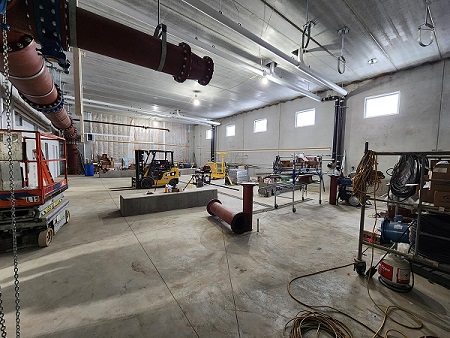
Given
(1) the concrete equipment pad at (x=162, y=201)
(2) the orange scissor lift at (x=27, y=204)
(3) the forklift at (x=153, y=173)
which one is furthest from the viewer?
(3) the forklift at (x=153, y=173)

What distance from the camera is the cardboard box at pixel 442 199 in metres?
2.02

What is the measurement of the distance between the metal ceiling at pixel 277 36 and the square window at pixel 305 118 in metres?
1.72

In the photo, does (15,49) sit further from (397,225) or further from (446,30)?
(446,30)

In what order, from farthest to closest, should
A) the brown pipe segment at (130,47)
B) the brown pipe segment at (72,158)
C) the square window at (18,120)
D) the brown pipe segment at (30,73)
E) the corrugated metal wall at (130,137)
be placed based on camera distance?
the corrugated metal wall at (130,137) → the brown pipe segment at (72,158) → the square window at (18,120) → the brown pipe segment at (30,73) → the brown pipe segment at (130,47)

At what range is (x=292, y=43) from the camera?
5.34m

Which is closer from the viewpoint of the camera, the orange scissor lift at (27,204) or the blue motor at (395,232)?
the blue motor at (395,232)

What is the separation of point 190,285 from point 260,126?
460 inches

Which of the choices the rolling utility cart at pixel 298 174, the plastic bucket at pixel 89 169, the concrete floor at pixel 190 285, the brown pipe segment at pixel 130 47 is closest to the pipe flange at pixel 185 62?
the brown pipe segment at pixel 130 47

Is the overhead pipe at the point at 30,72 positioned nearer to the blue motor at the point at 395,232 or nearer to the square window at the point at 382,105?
the blue motor at the point at 395,232

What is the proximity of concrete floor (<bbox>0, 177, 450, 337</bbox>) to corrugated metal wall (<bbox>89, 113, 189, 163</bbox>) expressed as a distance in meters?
13.2

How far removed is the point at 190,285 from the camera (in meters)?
2.30

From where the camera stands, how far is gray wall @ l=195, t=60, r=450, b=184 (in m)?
6.24

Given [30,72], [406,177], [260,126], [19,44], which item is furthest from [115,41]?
[260,126]

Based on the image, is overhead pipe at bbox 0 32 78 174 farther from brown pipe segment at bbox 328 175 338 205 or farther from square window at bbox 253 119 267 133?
square window at bbox 253 119 267 133
